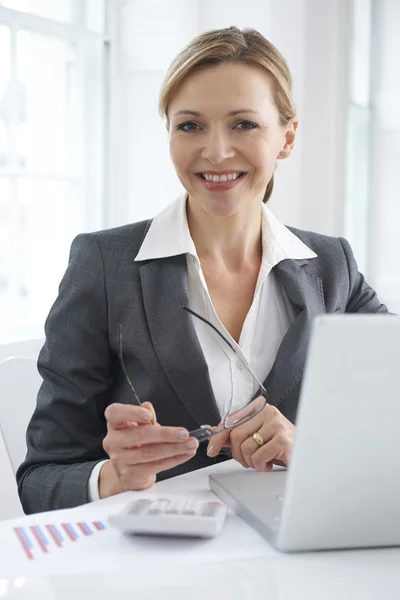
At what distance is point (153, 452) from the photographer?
44.4 inches

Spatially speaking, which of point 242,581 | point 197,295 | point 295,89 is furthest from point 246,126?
point 295,89

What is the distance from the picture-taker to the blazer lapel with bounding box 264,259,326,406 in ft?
5.04

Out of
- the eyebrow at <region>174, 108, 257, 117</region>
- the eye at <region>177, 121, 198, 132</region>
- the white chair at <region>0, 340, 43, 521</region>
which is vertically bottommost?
the white chair at <region>0, 340, 43, 521</region>

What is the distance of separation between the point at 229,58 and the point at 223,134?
151 millimetres

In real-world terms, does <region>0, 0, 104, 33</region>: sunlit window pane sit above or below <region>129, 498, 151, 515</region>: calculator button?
above

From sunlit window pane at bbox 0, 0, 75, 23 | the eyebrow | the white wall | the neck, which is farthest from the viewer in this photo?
the white wall

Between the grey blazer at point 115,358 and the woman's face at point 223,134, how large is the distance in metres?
0.16

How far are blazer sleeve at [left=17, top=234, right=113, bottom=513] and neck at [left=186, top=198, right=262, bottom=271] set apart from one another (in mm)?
240

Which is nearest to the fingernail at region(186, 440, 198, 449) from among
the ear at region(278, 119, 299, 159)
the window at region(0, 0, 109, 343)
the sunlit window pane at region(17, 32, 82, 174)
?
the ear at region(278, 119, 299, 159)

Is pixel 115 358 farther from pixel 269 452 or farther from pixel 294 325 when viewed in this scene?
pixel 269 452

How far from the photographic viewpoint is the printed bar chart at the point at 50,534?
877 millimetres

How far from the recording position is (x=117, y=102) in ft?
12.3

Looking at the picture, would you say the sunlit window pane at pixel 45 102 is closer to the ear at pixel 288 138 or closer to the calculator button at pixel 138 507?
the ear at pixel 288 138

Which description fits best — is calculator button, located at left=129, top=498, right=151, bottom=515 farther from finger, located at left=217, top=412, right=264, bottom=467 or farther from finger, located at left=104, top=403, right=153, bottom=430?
finger, located at left=217, top=412, right=264, bottom=467
